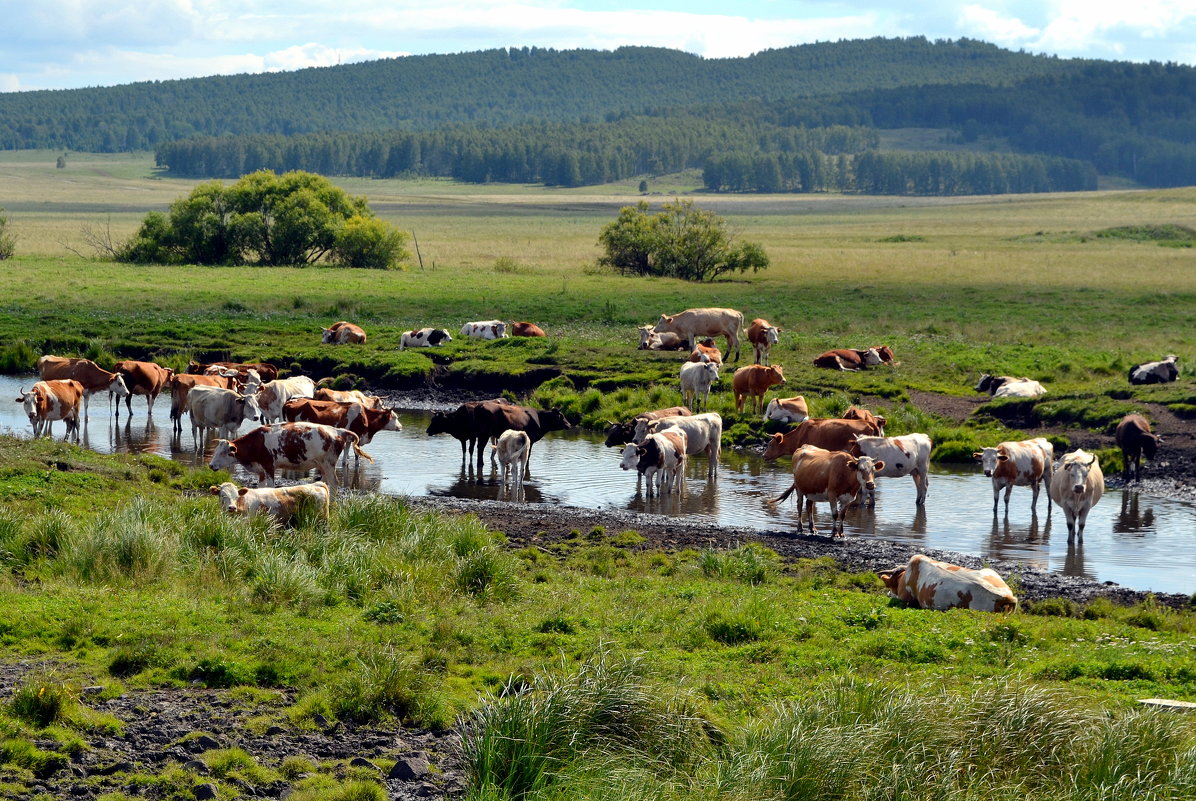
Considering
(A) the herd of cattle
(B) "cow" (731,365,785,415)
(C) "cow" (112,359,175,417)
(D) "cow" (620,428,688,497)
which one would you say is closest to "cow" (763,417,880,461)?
(A) the herd of cattle

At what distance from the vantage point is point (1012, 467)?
64.5 ft

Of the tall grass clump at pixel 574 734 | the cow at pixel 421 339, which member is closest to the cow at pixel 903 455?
the tall grass clump at pixel 574 734

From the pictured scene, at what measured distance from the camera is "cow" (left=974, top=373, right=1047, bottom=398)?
2742 centimetres

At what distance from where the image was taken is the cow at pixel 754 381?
27250 millimetres

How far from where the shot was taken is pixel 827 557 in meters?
15.9

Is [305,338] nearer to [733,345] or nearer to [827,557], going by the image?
[733,345]

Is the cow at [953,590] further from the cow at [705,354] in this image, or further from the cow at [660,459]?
the cow at [705,354]

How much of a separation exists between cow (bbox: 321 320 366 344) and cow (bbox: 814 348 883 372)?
12.8m

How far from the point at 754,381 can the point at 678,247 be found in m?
32.7

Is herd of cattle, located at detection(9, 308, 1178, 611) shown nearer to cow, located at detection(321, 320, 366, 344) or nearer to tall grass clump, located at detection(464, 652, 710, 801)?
cow, located at detection(321, 320, 366, 344)

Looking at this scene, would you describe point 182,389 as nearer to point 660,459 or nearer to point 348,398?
point 348,398

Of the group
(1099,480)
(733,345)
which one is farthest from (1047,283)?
(1099,480)

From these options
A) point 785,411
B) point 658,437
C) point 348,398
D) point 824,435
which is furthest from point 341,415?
point 785,411

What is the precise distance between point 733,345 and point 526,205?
135m
